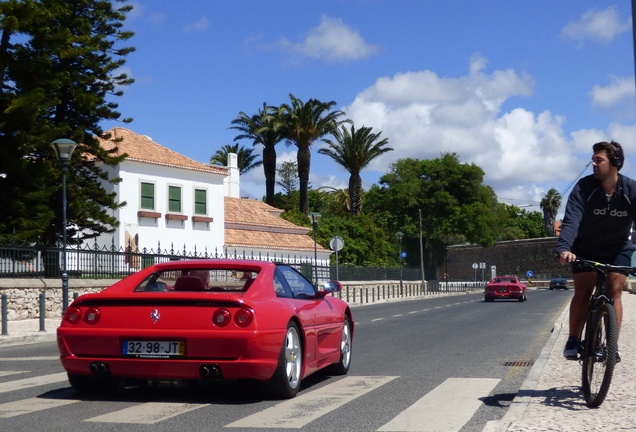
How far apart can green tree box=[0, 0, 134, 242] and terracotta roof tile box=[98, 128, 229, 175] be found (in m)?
10.6

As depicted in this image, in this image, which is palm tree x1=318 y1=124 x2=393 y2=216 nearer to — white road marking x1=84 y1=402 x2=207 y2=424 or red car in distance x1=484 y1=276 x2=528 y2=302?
red car in distance x1=484 y1=276 x2=528 y2=302

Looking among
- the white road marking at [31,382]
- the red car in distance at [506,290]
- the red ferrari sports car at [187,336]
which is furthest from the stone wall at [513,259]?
the red ferrari sports car at [187,336]

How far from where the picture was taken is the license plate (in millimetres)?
7395

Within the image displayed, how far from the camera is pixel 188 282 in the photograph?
803cm

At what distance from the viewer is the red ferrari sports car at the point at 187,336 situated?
7328mm

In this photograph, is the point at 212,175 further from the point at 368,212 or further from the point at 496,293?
the point at 368,212

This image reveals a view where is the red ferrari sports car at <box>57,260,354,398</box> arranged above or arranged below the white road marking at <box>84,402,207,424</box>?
above

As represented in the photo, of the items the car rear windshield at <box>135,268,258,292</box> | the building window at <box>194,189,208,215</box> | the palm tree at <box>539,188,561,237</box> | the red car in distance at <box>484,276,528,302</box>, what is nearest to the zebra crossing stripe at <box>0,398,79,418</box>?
the car rear windshield at <box>135,268,258,292</box>

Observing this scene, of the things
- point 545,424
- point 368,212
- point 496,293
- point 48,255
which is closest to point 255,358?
point 545,424

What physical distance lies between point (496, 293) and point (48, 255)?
24.0 meters

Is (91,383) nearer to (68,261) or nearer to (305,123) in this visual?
(68,261)

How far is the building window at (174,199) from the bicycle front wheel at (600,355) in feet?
150

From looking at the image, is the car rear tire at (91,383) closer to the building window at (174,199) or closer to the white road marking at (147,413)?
the white road marking at (147,413)

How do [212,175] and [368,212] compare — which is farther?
[368,212]
